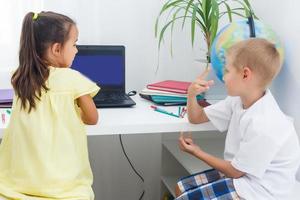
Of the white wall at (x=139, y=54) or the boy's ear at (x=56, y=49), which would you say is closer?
the boy's ear at (x=56, y=49)

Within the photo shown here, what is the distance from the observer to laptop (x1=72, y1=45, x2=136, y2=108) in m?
1.66

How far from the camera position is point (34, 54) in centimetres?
118

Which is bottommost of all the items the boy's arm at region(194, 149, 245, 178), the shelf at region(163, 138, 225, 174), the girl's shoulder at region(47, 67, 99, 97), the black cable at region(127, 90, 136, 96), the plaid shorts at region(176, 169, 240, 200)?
the shelf at region(163, 138, 225, 174)

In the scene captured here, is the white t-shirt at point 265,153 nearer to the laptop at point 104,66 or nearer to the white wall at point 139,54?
the white wall at point 139,54

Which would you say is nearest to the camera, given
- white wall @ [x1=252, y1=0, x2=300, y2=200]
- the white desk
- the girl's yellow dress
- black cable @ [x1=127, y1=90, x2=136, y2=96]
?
the girl's yellow dress

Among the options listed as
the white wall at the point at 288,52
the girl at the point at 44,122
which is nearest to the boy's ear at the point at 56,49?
the girl at the point at 44,122

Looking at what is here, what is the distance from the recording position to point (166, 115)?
1445 millimetres

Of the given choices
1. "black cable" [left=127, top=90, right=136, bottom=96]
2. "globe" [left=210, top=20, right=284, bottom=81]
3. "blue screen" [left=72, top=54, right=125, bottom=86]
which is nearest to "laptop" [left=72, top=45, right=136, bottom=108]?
"blue screen" [left=72, top=54, right=125, bottom=86]

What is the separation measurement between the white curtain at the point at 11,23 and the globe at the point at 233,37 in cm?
79

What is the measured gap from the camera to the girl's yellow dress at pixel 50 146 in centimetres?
116

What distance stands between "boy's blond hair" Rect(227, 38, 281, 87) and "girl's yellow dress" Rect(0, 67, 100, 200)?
471mm

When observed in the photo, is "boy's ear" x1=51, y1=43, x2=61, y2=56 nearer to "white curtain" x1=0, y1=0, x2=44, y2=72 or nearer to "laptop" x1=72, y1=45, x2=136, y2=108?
"laptop" x1=72, y1=45, x2=136, y2=108

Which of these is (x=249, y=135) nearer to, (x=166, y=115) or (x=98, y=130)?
(x=166, y=115)

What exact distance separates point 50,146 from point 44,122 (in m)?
0.07
